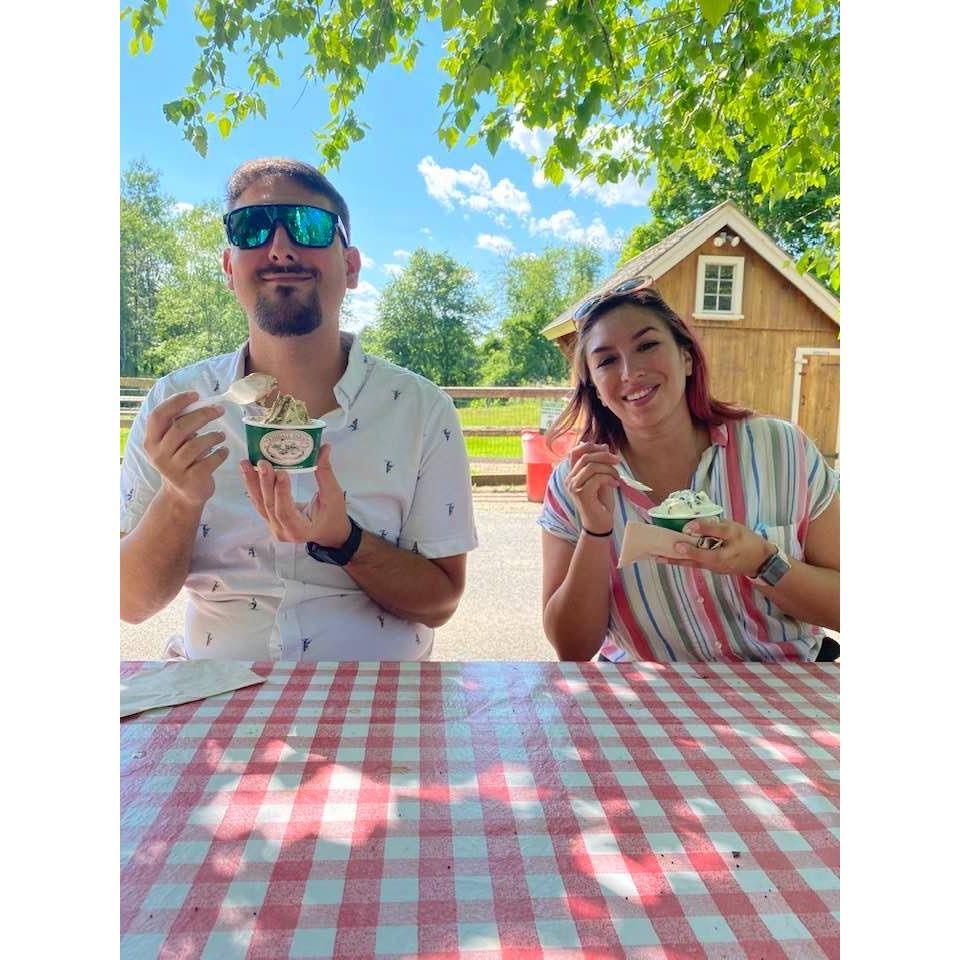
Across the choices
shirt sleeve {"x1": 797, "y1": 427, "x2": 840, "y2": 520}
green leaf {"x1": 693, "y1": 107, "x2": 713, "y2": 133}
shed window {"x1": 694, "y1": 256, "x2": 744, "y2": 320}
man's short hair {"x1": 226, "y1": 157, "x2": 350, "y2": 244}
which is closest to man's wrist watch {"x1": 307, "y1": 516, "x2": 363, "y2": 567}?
man's short hair {"x1": 226, "y1": 157, "x2": 350, "y2": 244}

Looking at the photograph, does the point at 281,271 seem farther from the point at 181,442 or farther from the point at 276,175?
the point at 181,442

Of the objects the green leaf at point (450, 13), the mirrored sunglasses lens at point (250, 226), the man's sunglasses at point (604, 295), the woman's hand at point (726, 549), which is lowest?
the woman's hand at point (726, 549)

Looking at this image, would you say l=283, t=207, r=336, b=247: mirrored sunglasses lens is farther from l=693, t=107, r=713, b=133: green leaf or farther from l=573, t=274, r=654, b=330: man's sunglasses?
l=693, t=107, r=713, b=133: green leaf

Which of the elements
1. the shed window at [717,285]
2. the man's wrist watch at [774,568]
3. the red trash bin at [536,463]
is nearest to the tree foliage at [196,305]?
the man's wrist watch at [774,568]

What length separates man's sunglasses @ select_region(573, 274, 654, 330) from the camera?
213cm

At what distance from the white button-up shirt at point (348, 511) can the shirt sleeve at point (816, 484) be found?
96 centimetres

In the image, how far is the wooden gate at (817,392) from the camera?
13.1m

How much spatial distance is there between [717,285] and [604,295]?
36.7 feet

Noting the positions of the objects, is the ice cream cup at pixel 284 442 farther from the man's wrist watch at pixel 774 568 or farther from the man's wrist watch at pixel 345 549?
the man's wrist watch at pixel 774 568

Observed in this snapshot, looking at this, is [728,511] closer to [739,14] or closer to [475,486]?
[739,14]

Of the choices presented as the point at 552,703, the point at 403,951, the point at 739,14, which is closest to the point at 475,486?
the point at 739,14
